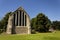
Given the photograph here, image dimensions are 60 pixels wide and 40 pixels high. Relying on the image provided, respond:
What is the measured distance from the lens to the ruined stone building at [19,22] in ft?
202

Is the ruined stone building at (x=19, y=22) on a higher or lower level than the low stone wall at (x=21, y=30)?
higher

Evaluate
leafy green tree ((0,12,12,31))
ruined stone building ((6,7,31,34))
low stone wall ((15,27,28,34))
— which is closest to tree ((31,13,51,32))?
leafy green tree ((0,12,12,31))

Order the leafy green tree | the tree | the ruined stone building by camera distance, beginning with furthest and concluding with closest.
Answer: the tree
the leafy green tree
the ruined stone building

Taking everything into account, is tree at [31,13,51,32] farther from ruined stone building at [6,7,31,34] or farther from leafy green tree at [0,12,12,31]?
ruined stone building at [6,7,31,34]

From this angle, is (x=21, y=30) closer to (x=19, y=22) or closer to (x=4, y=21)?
(x=19, y=22)

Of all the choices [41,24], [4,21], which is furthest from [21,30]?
[41,24]

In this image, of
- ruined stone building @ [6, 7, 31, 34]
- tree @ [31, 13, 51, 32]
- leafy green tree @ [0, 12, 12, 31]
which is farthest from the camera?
tree @ [31, 13, 51, 32]

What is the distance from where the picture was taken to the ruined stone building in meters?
61.7

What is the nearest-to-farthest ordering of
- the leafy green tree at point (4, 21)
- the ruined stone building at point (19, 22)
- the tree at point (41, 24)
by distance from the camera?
the ruined stone building at point (19, 22)
the leafy green tree at point (4, 21)
the tree at point (41, 24)

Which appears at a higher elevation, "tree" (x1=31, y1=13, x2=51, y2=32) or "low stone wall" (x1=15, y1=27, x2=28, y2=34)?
"tree" (x1=31, y1=13, x2=51, y2=32)

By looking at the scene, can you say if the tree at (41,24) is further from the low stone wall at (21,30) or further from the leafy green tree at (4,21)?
the low stone wall at (21,30)

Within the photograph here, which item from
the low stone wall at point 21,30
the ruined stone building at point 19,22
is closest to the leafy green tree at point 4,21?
the ruined stone building at point 19,22

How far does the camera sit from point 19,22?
6238cm

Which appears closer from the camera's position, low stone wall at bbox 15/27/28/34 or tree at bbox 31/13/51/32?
low stone wall at bbox 15/27/28/34
